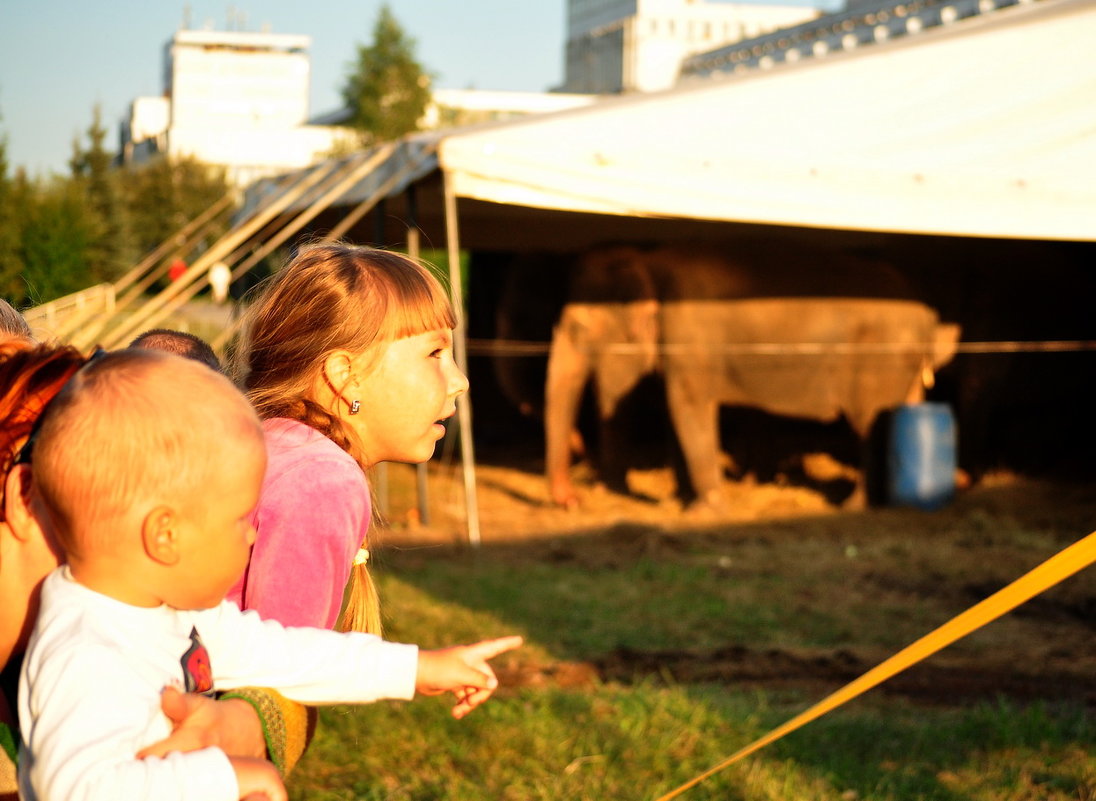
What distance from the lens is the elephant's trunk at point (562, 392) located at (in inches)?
368

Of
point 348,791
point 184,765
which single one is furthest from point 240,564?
point 348,791

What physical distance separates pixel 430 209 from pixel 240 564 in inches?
336

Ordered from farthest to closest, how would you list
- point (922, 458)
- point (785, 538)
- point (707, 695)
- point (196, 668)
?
1. point (922, 458)
2. point (785, 538)
3. point (707, 695)
4. point (196, 668)

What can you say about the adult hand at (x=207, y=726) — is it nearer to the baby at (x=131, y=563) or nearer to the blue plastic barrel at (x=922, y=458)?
the baby at (x=131, y=563)

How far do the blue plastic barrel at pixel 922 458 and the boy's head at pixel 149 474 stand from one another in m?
7.69

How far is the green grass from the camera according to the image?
3.62 metres

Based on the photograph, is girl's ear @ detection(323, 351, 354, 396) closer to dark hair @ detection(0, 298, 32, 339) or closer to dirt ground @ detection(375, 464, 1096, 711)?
dark hair @ detection(0, 298, 32, 339)

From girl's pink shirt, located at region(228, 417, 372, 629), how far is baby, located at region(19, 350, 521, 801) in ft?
0.95

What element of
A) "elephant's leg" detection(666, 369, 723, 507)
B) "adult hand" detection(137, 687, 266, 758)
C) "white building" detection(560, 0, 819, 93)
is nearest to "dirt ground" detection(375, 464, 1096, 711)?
"elephant's leg" detection(666, 369, 723, 507)

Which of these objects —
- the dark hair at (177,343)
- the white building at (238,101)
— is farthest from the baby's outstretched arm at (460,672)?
the white building at (238,101)

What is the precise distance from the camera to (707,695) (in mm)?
4406

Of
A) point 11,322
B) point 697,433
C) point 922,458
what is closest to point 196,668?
point 11,322

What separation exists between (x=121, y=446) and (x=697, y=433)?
7.70 metres

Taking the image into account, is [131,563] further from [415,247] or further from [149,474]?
[415,247]
